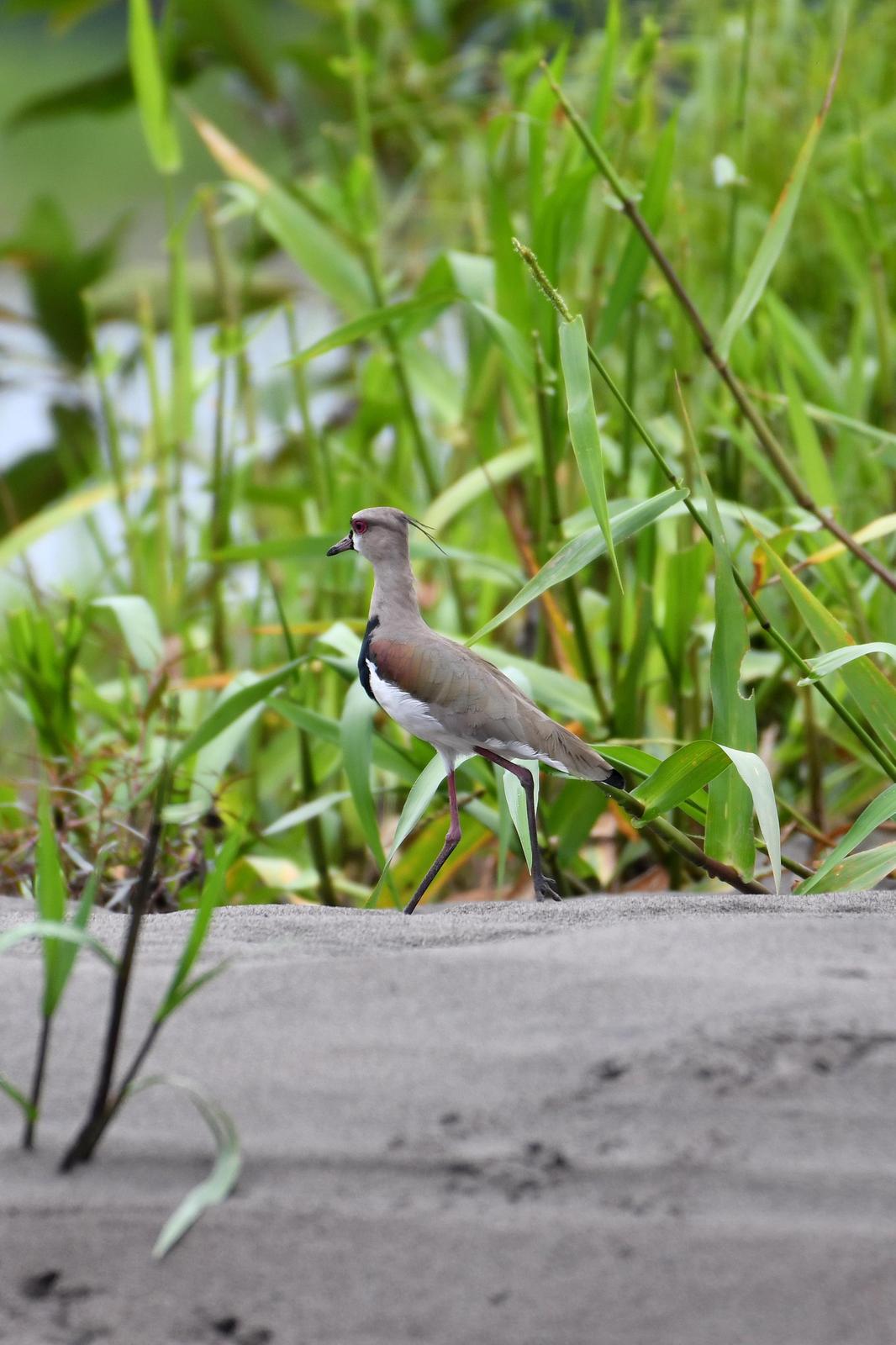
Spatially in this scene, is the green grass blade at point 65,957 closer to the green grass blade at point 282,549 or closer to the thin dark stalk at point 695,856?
the thin dark stalk at point 695,856

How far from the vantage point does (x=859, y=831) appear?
1.12 m

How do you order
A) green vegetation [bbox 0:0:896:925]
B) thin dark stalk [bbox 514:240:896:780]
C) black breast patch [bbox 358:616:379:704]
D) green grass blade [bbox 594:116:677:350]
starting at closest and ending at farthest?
thin dark stalk [bbox 514:240:896:780], black breast patch [bbox 358:616:379:704], green vegetation [bbox 0:0:896:925], green grass blade [bbox 594:116:677:350]

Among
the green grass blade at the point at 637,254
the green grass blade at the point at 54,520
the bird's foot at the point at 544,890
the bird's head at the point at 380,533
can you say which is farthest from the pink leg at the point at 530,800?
the green grass blade at the point at 54,520

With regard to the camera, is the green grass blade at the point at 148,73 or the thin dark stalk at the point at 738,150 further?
the green grass blade at the point at 148,73

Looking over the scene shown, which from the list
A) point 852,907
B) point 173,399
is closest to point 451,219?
point 173,399

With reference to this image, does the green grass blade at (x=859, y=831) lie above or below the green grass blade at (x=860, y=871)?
above

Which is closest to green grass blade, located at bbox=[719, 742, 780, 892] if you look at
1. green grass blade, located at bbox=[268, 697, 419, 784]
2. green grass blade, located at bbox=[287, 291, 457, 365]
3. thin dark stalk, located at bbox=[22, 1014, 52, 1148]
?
green grass blade, located at bbox=[268, 697, 419, 784]

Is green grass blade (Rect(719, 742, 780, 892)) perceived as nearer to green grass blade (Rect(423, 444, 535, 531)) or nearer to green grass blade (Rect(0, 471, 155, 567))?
green grass blade (Rect(423, 444, 535, 531))

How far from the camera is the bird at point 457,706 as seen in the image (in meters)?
1.10

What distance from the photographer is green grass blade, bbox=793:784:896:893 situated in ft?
3.64

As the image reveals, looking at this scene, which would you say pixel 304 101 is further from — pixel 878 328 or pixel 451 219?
pixel 878 328

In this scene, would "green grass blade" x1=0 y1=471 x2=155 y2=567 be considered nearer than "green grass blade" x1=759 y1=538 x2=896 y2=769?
No

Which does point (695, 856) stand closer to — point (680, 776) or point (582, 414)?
point (680, 776)

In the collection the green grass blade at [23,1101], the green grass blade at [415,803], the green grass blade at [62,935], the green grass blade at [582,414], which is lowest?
the green grass blade at [415,803]
